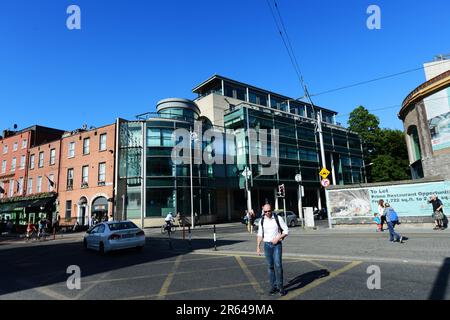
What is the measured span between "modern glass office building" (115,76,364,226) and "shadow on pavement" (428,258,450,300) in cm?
1900

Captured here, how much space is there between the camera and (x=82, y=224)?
35.2 m

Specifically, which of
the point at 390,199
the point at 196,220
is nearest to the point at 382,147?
the point at 196,220

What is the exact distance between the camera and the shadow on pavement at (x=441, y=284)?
17.7ft

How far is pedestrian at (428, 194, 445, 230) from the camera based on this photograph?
15.6m

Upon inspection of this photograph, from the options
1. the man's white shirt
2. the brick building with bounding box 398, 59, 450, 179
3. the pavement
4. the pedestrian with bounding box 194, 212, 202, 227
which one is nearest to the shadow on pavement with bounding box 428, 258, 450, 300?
the pavement

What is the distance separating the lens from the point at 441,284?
6.11 meters

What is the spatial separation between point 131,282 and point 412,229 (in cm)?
1569

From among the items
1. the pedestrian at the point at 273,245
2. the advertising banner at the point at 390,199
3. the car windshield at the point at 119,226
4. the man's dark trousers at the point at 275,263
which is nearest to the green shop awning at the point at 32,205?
the car windshield at the point at 119,226

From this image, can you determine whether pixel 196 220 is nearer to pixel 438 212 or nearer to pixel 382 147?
pixel 438 212

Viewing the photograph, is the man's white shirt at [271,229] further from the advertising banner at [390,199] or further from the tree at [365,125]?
the tree at [365,125]

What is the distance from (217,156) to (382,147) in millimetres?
27643

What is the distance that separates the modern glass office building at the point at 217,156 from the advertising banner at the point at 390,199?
8.48 metres
